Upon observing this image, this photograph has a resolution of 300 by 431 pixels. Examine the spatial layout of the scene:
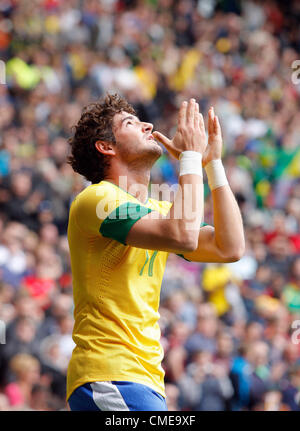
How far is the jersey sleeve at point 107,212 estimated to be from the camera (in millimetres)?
2779

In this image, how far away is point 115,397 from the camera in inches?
108

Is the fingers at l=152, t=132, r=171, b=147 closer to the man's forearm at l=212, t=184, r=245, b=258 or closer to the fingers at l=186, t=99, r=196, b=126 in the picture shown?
the fingers at l=186, t=99, r=196, b=126

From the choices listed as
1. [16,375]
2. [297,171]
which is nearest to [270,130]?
[297,171]

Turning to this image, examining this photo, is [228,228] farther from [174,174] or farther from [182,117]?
[174,174]

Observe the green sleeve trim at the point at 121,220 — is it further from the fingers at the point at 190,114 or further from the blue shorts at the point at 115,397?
the blue shorts at the point at 115,397

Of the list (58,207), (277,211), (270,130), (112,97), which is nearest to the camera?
(112,97)

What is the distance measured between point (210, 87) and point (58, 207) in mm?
4168

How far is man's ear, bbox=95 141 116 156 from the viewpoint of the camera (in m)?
3.11

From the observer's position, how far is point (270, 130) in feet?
35.0

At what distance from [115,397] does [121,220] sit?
2.31 ft

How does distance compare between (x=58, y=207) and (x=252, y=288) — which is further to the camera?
(x=252, y=288)

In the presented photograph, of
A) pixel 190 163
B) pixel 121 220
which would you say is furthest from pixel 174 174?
pixel 121 220

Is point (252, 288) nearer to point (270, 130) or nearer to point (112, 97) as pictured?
point (270, 130)

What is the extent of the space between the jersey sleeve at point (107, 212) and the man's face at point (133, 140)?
247 mm
